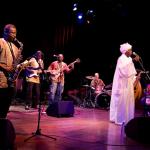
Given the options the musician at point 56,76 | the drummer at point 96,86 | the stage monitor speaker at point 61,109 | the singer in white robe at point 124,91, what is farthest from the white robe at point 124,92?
the drummer at point 96,86

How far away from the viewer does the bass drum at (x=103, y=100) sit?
14781 millimetres

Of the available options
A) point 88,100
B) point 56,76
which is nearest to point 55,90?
point 56,76

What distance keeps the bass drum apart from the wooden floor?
211 inches

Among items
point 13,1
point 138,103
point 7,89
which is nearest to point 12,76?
point 7,89

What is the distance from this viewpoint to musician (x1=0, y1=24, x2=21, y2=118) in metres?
5.24

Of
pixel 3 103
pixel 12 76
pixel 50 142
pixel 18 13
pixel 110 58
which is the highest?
pixel 18 13

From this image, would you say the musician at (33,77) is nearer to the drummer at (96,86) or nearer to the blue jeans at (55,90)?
the blue jeans at (55,90)

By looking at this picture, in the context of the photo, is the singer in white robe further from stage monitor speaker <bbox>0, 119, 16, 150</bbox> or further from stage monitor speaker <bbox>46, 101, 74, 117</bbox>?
stage monitor speaker <bbox>0, 119, 16, 150</bbox>

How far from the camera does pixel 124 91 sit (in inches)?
351

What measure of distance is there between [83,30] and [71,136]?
10628 millimetres

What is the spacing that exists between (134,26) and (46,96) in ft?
17.6

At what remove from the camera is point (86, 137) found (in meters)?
6.96

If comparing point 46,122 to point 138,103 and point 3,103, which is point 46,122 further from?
point 138,103

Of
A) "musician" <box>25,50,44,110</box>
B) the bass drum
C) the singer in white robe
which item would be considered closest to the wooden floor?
the singer in white robe
